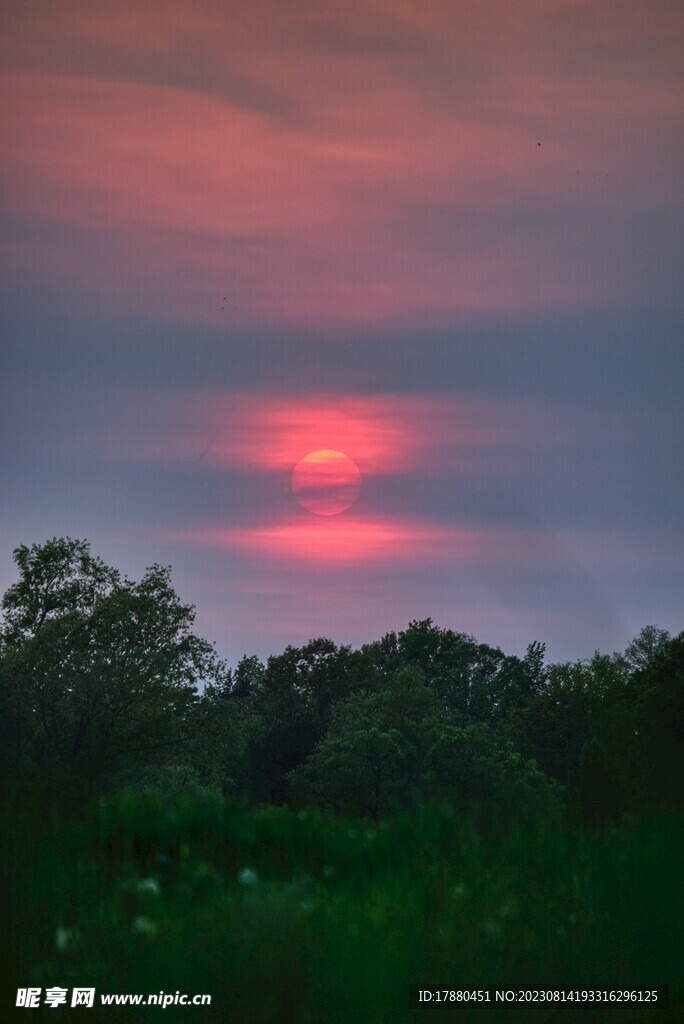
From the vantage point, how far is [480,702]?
9869 cm

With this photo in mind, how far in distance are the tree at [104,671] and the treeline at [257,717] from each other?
80 mm

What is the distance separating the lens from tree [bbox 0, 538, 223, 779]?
58688mm

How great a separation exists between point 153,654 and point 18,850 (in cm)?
5104

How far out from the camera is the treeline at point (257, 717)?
57.3 meters

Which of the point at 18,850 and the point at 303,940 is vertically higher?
the point at 18,850

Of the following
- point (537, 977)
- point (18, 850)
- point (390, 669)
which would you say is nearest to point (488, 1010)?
point (537, 977)

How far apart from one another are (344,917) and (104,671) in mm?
52898

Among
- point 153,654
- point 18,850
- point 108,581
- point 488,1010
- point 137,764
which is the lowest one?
point 488,1010

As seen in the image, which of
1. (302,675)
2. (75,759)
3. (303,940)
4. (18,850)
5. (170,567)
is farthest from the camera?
(302,675)

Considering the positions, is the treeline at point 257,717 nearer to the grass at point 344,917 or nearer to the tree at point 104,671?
the tree at point 104,671

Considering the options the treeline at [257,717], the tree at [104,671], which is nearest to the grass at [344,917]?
the treeline at [257,717]

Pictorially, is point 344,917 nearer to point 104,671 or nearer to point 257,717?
point 104,671

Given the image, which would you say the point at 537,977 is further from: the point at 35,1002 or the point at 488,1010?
the point at 35,1002

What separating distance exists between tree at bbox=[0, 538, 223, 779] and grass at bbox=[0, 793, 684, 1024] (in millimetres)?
43089
